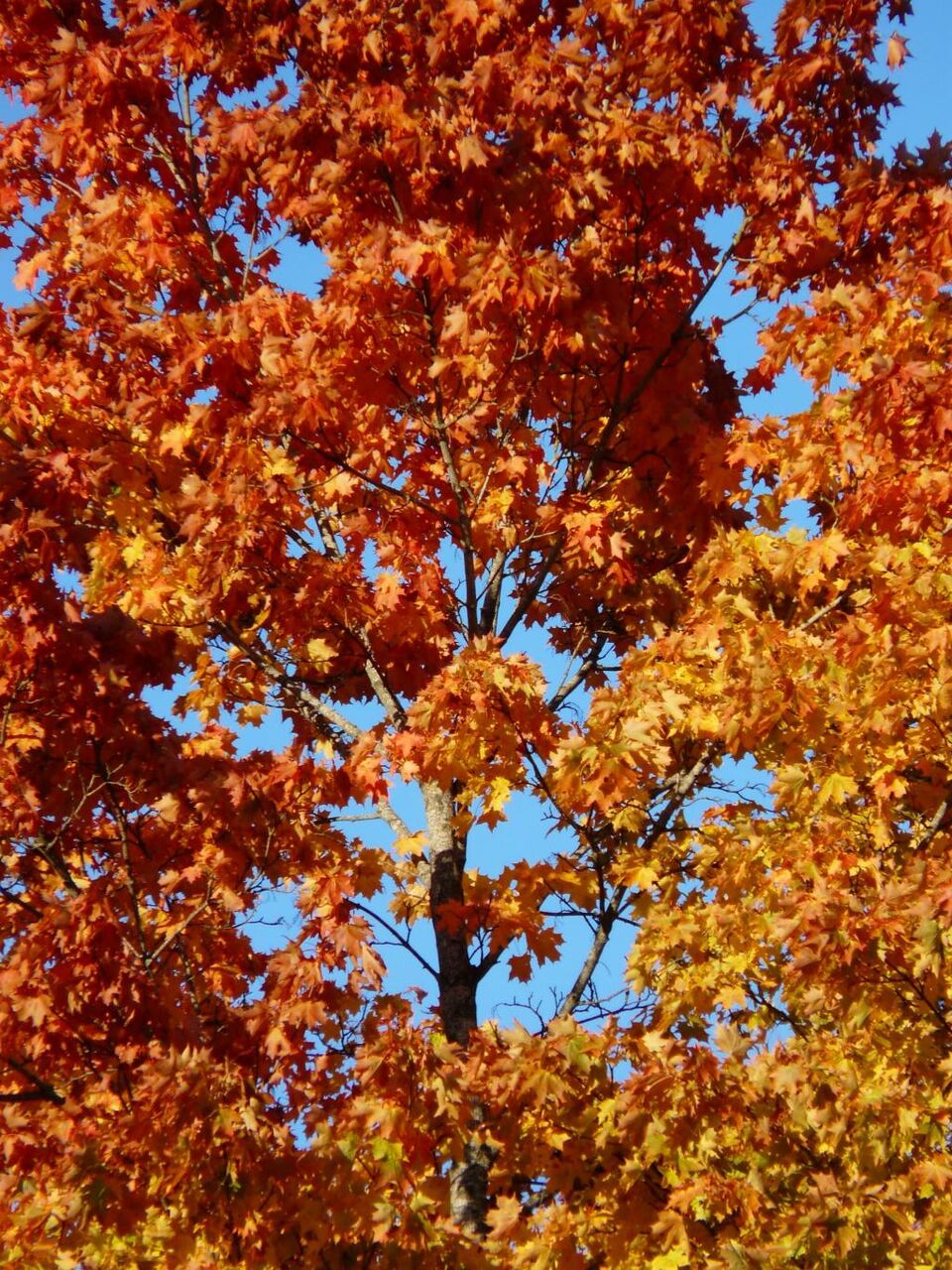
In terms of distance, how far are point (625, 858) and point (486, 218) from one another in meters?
3.86

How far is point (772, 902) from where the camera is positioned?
259 inches

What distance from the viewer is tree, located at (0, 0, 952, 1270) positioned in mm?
5660

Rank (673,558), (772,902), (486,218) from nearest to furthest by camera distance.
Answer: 1. (772,902)
2. (486,218)
3. (673,558)

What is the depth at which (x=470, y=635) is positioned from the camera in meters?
7.82

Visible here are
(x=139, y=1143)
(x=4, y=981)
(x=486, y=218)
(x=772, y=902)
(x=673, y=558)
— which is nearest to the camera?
(x=139, y=1143)

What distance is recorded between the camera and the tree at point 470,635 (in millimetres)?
5660

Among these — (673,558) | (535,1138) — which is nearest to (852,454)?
(673,558)

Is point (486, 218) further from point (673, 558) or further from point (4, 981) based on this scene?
point (4, 981)

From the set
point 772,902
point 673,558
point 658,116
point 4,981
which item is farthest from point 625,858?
point 658,116

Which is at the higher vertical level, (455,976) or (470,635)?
(470,635)

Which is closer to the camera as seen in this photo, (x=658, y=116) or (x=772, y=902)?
(x=772, y=902)

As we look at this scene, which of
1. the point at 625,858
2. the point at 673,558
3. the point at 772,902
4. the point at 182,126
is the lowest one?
the point at 772,902

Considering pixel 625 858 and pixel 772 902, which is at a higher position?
pixel 625 858

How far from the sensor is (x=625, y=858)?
23.4ft
